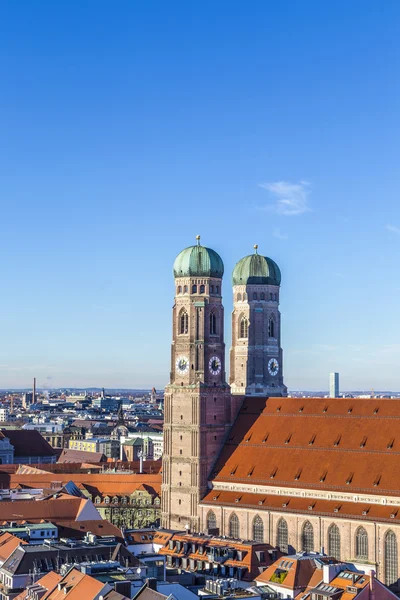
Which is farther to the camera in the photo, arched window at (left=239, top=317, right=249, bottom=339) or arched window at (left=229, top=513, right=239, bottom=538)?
arched window at (left=239, top=317, right=249, bottom=339)

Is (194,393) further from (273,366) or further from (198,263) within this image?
(273,366)

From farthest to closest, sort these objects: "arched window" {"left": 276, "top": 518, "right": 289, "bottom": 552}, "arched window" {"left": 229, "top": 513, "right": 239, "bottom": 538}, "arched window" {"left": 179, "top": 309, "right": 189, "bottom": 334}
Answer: "arched window" {"left": 179, "top": 309, "right": 189, "bottom": 334}
"arched window" {"left": 229, "top": 513, "right": 239, "bottom": 538}
"arched window" {"left": 276, "top": 518, "right": 289, "bottom": 552}

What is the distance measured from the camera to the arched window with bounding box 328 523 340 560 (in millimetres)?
116125

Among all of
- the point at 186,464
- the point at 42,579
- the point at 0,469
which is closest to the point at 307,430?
the point at 186,464

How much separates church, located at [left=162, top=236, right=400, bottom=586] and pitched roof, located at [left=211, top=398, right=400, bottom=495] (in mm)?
122

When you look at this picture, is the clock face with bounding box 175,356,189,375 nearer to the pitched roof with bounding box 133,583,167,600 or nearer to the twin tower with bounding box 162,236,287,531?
the twin tower with bounding box 162,236,287,531

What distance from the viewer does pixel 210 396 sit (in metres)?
136

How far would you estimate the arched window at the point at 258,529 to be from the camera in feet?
408

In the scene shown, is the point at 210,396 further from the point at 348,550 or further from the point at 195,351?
the point at 348,550

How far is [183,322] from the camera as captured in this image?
452ft

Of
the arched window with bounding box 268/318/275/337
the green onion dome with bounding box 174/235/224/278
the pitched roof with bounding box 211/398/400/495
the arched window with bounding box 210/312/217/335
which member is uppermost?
the green onion dome with bounding box 174/235/224/278

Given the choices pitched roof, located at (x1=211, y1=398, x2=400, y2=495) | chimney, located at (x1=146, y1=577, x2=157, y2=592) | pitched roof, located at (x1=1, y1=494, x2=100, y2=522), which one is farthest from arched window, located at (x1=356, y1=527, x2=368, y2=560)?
chimney, located at (x1=146, y1=577, x2=157, y2=592)

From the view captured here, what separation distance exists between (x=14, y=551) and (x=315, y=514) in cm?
3477

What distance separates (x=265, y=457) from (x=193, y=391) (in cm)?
1216
